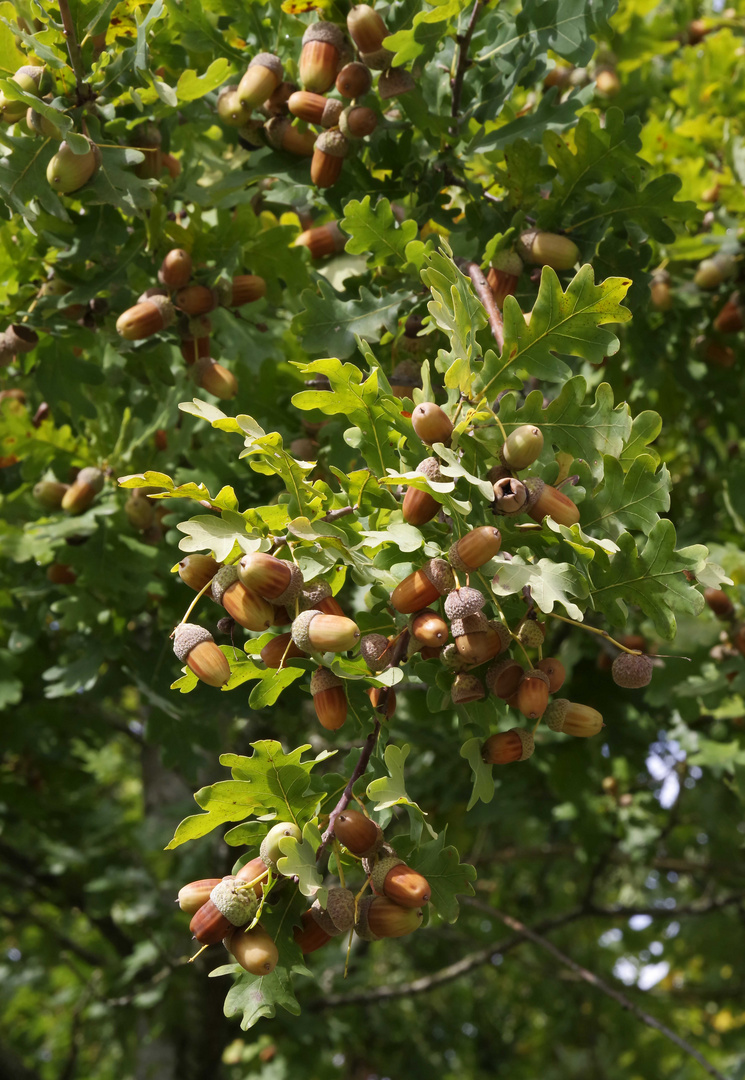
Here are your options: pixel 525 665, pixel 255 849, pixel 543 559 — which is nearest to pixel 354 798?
pixel 255 849

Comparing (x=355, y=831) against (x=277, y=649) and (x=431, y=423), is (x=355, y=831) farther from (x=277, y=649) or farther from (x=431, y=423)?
(x=431, y=423)

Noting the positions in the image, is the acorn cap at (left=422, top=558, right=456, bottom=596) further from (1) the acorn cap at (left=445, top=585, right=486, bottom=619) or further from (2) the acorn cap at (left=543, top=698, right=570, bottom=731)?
(2) the acorn cap at (left=543, top=698, right=570, bottom=731)

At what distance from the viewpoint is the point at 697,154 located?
3.71m

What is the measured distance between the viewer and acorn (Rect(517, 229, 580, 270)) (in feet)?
7.52

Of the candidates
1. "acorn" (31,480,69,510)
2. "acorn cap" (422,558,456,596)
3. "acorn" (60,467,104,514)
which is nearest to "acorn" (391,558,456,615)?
"acorn cap" (422,558,456,596)

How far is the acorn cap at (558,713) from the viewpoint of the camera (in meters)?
1.83

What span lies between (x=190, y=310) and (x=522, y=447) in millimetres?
1249

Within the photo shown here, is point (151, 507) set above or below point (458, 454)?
below

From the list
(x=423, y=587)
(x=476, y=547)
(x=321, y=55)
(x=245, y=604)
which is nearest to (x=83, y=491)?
(x=321, y=55)

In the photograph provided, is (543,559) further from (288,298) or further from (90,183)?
(288,298)

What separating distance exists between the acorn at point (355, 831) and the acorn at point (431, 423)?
2.16 ft

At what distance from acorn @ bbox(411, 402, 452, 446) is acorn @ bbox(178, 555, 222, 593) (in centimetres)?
44

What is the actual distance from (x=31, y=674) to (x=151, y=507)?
4.42 ft

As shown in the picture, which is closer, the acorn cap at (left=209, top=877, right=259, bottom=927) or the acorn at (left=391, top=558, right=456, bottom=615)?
the acorn cap at (left=209, top=877, right=259, bottom=927)
